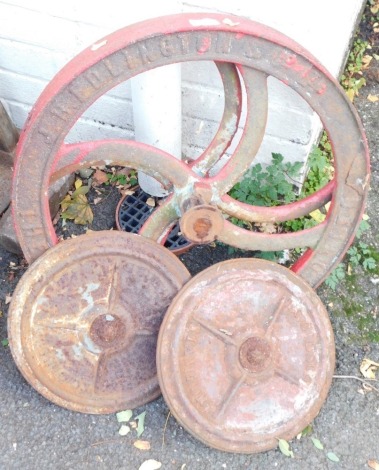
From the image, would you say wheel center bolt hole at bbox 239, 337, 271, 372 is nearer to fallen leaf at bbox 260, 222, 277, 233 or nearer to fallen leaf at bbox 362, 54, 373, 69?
fallen leaf at bbox 260, 222, 277, 233

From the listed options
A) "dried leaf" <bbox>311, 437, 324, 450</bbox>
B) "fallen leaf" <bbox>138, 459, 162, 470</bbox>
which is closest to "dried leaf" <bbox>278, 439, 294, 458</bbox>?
"dried leaf" <bbox>311, 437, 324, 450</bbox>

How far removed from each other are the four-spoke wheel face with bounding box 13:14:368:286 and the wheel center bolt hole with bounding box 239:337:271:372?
418 mm

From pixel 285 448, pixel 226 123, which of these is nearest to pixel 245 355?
pixel 285 448

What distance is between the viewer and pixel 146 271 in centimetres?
262

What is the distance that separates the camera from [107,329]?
259 centimetres

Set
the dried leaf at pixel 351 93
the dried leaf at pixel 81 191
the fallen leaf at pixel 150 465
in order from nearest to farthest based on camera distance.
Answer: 1. the fallen leaf at pixel 150 465
2. the dried leaf at pixel 81 191
3. the dried leaf at pixel 351 93

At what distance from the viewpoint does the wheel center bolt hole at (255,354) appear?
2523mm

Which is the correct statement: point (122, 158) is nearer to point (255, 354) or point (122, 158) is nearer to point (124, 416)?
point (255, 354)

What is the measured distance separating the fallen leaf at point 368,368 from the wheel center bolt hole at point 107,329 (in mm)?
1228

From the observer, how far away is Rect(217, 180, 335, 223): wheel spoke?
2727 mm

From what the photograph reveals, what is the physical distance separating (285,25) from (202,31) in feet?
2.11

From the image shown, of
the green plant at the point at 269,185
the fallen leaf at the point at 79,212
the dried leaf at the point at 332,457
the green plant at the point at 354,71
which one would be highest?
the green plant at the point at 354,71

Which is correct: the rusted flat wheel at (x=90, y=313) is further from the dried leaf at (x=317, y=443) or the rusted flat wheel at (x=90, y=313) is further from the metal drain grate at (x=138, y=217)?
the dried leaf at (x=317, y=443)

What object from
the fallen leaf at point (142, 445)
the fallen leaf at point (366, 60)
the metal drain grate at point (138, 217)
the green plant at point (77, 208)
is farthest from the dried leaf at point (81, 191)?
the fallen leaf at point (366, 60)
